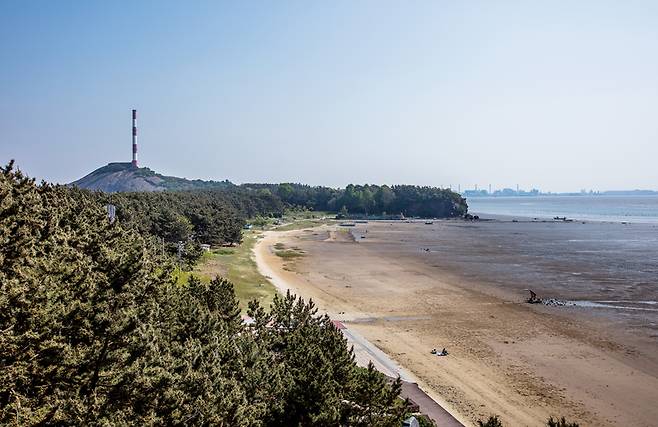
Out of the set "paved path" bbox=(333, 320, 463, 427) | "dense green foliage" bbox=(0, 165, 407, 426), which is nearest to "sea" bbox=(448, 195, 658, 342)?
"paved path" bbox=(333, 320, 463, 427)

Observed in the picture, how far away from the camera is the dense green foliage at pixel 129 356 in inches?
427

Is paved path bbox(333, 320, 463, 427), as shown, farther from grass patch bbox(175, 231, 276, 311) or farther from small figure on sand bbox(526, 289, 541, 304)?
small figure on sand bbox(526, 289, 541, 304)

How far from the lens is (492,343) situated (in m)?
34.3

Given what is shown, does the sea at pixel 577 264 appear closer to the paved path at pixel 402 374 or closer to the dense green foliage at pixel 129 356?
the paved path at pixel 402 374

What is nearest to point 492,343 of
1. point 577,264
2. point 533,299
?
point 533,299

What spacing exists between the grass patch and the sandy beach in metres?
2.70

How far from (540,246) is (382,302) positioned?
177 ft

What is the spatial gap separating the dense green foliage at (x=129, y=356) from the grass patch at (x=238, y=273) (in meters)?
21.3

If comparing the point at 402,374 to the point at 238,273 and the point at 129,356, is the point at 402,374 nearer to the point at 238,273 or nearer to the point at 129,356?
the point at 129,356

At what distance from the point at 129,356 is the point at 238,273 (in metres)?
44.5

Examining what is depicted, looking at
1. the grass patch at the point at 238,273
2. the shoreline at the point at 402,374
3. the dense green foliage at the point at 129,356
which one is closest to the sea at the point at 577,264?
the shoreline at the point at 402,374

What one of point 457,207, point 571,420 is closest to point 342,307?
point 571,420

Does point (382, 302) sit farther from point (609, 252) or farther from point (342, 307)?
point (609, 252)

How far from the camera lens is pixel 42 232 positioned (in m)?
16.2
